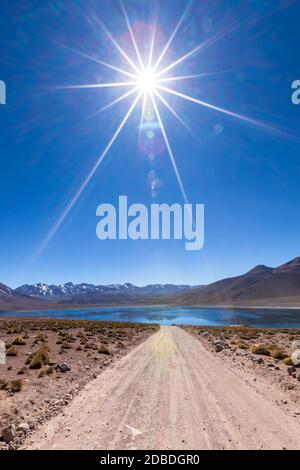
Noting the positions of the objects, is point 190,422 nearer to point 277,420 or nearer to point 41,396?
point 277,420

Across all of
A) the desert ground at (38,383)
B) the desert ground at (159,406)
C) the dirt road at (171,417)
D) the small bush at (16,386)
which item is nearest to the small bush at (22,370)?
the desert ground at (38,383)

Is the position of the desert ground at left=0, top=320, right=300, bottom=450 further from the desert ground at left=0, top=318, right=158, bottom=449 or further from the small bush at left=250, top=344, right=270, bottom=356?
the small bush at left=250, top=344, right=270, bottom=356

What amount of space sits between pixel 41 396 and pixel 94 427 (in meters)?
4.26

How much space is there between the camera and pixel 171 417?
31.1ft

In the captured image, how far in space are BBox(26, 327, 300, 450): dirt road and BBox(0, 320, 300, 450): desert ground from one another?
25 mm

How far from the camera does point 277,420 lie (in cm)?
944

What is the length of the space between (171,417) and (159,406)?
46.8 inches

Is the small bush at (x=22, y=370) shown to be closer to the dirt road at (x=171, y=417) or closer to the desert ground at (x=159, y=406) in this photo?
the desert ground at (x=159, y=406)

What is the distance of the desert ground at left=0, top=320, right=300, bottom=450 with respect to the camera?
7969 mm

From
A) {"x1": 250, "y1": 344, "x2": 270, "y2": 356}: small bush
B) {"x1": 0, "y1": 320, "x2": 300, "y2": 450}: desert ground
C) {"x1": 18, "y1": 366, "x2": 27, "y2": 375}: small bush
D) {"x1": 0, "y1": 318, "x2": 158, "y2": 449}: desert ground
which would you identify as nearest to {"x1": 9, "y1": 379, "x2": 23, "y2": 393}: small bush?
{"x1": 0, "y1": 318, "x2": 158, "y2": 449}: desert ground

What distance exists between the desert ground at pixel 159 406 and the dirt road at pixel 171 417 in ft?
0.08

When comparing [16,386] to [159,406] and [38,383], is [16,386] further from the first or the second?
[159,406]

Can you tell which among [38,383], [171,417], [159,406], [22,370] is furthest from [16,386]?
[171,417]
